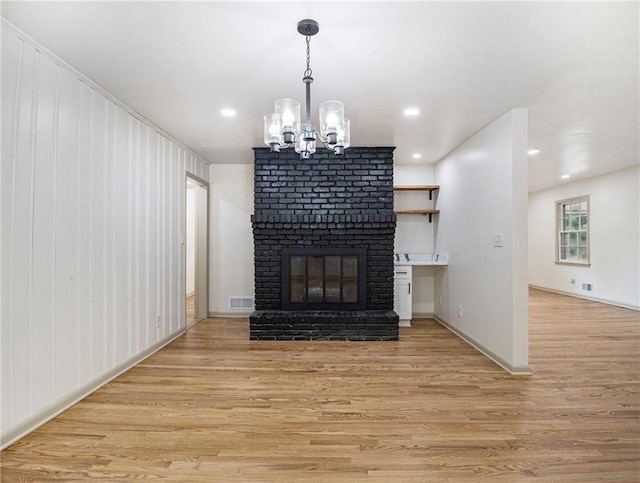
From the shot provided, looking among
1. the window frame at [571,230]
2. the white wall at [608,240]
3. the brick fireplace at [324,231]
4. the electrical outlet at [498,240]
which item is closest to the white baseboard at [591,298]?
the white wall at [608,240]

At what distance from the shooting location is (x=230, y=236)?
5.34 meters

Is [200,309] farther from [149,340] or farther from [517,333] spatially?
[517,333]

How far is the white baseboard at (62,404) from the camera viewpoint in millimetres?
1970

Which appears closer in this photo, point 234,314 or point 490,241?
point 490,241

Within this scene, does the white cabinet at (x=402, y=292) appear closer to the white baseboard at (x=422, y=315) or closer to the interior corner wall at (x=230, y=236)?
the white baseboard at (x=422, y=315)

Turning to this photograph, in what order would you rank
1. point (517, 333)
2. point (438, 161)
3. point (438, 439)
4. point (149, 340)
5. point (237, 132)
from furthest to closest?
point (438, 161) → point (237, 132) → point (149, 340) → point (517, 333) → point (438, 439)

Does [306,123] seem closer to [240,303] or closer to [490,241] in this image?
[490,241]

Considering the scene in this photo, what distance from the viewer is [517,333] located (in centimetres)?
307

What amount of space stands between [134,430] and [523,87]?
150 inches

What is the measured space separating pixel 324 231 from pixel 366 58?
2.49 metres

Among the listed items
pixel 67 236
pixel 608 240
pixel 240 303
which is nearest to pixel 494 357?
pixel 240 303

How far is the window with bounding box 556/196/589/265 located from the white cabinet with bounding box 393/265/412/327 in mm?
4568

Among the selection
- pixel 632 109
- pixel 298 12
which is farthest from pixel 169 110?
pixel 632 109

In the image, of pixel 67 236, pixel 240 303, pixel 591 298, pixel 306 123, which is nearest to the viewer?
pixel 306 123
